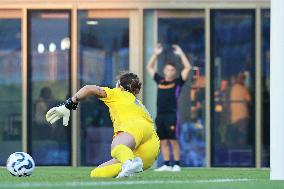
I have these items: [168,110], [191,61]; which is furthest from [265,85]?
[168,110]

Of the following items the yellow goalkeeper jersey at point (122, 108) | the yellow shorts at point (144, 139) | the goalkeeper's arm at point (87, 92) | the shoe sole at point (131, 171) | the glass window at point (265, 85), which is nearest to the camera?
the shoe sole at point (131, 171)

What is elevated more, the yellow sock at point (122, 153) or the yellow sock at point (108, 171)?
the yellow sock at point (122, 153)

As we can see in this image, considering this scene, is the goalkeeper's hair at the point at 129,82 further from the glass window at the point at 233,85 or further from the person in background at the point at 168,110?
the glass window at the point at 233,85

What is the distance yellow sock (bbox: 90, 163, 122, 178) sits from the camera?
1042 cm

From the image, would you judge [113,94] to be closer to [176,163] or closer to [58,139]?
[176,163]

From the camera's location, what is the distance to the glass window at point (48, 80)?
1773cm

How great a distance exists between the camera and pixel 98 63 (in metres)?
17.8

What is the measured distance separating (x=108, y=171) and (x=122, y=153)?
50 centimetres

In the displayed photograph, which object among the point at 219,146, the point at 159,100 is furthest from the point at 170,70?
the point at 219,146

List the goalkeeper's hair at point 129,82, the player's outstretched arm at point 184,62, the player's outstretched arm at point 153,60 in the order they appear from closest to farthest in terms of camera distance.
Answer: the goalkeeper's hair at point 129,82, the player's outstretched arm at point 184,62, the player's outstretched arm at point 153,60

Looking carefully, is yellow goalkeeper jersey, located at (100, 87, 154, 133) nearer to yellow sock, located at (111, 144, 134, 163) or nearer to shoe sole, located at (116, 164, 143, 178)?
yellow sock, located at (111, 144, 134, 163)

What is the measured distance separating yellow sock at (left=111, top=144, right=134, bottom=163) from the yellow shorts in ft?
1.18

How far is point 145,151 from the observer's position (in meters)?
10.7

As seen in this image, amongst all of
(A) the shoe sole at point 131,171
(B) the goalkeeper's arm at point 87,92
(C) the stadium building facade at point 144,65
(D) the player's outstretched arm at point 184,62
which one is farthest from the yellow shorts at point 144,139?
(C) the stadium building facade at point 144,65
